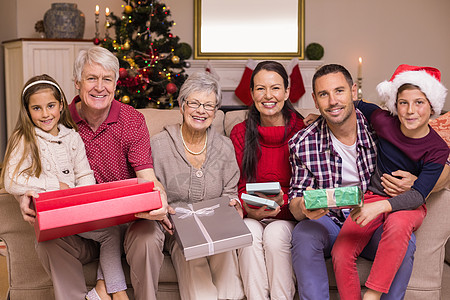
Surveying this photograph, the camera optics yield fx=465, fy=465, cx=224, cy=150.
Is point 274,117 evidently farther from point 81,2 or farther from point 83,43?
point 81,2

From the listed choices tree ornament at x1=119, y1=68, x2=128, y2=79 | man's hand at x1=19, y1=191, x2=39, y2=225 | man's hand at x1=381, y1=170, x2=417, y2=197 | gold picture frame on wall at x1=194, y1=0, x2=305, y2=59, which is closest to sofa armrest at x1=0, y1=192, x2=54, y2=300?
man's hand at x1=19, y1=191, x2=39, y2=225

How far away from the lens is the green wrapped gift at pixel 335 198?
5.44 ft

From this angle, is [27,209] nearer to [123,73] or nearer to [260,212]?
[260,212]

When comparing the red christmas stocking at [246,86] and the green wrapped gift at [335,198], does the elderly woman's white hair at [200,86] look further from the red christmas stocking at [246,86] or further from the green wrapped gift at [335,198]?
the red christmas stocking at [246,86]

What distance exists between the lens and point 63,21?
16.0 feet

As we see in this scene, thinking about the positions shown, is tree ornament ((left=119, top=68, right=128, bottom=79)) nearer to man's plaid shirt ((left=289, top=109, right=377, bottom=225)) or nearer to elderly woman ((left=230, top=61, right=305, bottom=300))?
elderly woman ((left=230, top=61, right=305, bottom=300))

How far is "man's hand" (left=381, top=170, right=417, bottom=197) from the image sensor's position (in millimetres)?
1861

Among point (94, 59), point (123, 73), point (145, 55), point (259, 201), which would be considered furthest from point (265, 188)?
point (145, 55)

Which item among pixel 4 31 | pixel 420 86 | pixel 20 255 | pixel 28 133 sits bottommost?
pixel 20 255

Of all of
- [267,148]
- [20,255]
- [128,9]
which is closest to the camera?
[20,255]

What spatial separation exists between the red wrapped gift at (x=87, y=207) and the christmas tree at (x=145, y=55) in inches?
103

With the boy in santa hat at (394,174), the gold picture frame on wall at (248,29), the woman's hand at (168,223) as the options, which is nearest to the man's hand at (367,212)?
the boy in santa hat at (394,174)

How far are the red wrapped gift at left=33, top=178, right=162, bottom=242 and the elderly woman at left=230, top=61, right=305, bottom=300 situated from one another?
0.50 m

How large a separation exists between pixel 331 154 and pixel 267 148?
0.34 m
